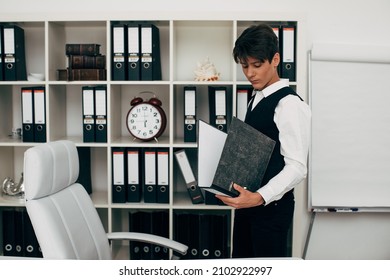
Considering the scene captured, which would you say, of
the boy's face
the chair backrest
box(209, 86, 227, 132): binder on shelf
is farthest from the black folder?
box(209, 86, 227, 132): binder on shelf

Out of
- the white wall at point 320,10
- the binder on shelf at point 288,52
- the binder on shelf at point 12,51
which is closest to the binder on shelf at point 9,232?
the binder on shelf at point 12,51

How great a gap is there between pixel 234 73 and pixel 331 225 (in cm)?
100

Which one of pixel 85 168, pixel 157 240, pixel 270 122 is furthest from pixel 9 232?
pixel 270 122

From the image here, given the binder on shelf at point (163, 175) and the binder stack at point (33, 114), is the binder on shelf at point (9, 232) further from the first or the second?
the binder on shelf at point (163, 175)

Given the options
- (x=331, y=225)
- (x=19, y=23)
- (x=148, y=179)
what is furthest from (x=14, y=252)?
(x=331, y=225)

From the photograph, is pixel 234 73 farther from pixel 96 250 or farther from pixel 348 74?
pixel 96 250

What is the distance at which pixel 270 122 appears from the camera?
1229 mm

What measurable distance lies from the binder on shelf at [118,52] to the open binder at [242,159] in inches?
36.3

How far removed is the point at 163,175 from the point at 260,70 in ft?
2.95

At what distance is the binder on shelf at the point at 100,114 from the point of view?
1.94 meters

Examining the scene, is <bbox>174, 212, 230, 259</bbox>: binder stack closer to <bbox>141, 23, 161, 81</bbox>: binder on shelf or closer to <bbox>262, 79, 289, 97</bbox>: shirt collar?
<bbox>141, 23, 161, 81</bbox>: binder on shelf

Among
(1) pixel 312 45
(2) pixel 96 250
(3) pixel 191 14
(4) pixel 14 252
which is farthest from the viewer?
(1) pixel 312 45

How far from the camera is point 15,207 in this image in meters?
2.07

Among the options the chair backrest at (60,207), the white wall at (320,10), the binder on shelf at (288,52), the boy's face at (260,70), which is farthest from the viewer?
the white wall at (320,10)
